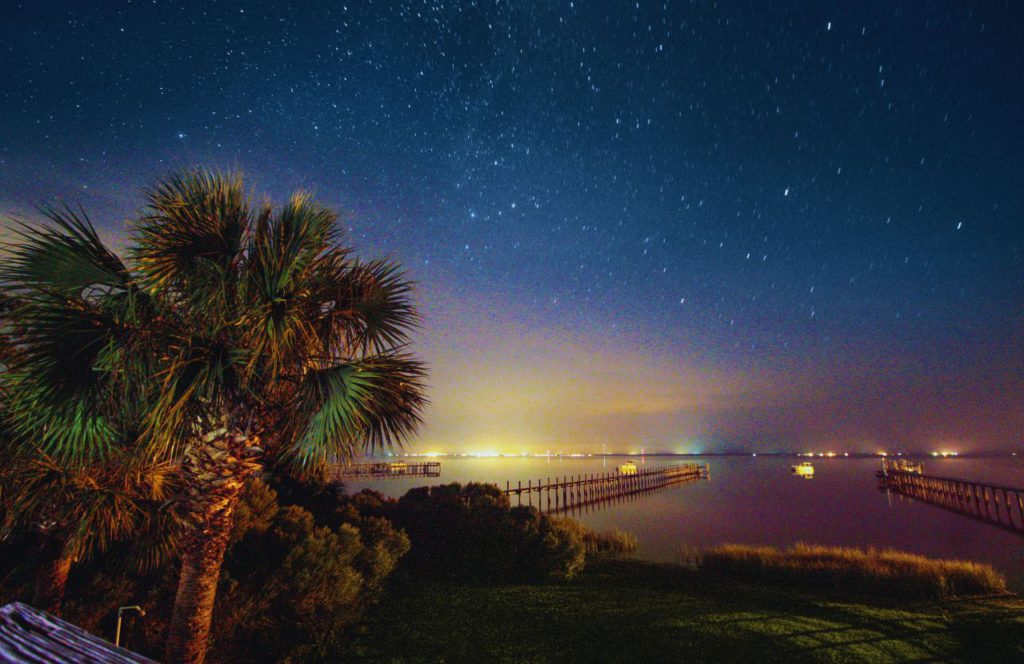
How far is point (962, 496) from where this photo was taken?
4200 cm

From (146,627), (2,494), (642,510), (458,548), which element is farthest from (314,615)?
(642,510)

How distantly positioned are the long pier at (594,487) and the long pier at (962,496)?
26.3 m

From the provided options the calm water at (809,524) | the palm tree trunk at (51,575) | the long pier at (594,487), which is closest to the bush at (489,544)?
the palm tree trunk at (51,575)

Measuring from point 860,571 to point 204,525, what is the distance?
17.9 metres

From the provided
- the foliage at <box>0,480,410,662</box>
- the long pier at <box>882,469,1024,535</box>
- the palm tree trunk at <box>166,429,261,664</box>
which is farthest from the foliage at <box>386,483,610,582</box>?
the long pier at <box>882,469,1024,535</box>

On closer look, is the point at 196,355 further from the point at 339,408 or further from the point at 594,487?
the point at 594,487

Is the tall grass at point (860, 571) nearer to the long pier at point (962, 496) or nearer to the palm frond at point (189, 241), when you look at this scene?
the palm frond at point (189, 241)

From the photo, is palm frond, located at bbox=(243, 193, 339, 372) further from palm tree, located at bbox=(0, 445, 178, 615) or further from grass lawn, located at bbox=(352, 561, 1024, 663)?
grass lawn, located at bbox=(352, 561, 1024, 663)

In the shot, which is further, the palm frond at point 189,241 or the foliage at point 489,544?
the foliage at point 489,544

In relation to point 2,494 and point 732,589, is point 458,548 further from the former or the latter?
point 2,494

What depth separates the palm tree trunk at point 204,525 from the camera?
5633 millimetres

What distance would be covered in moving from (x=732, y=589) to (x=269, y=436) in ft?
42.1

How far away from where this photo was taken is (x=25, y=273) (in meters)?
5.29

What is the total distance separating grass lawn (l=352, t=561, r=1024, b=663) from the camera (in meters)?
8.17
